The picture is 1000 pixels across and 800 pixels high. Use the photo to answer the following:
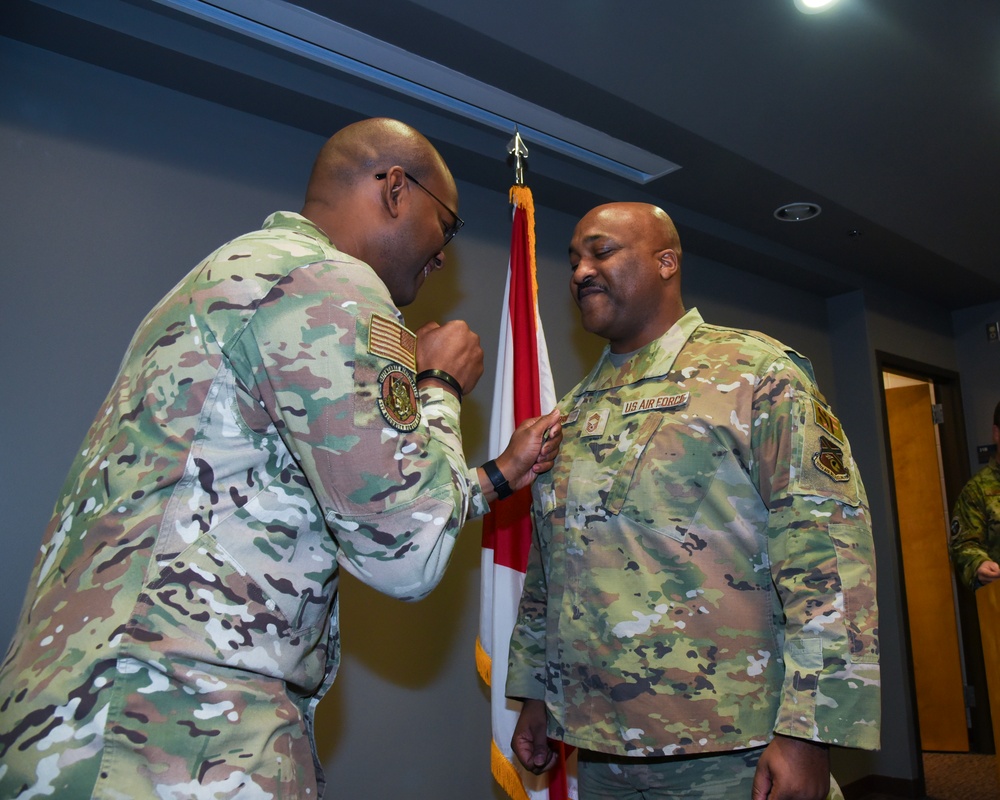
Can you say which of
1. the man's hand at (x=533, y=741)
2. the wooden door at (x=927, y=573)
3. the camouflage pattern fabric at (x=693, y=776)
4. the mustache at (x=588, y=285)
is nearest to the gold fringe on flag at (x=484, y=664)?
the man's hand at (x=533, y=741)

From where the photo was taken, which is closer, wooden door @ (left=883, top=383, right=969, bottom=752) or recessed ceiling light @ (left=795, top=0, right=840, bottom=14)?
recessed ceiling light @ (left=795, top=0, right=840, bottom=14)

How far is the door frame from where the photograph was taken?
457 centimetres

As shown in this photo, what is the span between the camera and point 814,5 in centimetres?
233

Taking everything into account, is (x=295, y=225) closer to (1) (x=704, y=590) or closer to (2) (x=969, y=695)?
(1) (x=704, y=590)

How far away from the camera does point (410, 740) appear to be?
8.08 feet

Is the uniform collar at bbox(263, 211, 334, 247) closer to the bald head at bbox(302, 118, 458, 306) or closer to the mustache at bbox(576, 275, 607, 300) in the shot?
the bald head at bbox(302, 118, 458, 306)

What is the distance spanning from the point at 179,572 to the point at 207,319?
299 mm

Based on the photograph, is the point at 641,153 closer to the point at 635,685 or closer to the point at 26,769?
the point at 635,685

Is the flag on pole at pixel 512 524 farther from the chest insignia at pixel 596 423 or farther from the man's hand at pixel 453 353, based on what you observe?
the man's hand at pixel 453 353

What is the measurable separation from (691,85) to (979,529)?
97.8 inches

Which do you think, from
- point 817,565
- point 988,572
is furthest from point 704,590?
point 988,572

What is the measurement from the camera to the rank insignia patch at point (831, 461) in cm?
142

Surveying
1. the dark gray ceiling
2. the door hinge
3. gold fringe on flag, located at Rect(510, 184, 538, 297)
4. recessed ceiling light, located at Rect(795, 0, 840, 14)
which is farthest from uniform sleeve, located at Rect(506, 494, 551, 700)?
the door hinge

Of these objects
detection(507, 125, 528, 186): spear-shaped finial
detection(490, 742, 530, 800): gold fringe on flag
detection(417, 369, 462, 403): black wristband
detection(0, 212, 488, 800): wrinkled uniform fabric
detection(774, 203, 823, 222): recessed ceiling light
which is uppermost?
detection(774, 203, 823, 222): recessed ceiling light
